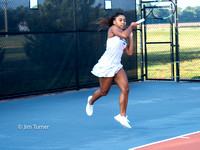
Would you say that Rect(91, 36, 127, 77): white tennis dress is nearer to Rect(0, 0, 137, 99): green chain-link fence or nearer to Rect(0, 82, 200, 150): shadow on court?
Rect(0, 82, 200, 150): shadow on court

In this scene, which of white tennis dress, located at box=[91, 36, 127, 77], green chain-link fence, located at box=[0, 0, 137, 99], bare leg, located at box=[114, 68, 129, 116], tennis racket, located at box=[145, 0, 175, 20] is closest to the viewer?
bare leg, located at box=[114, 68, 129, 116]

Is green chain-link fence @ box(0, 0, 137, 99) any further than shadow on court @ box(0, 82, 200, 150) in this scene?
Yes

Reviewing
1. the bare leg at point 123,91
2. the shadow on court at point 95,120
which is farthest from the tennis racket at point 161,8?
the bare leg at point 123,91

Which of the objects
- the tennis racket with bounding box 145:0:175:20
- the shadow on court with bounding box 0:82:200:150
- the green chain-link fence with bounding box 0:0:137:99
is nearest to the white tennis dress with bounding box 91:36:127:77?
the shadow on court with bounding box 0:82:200:150

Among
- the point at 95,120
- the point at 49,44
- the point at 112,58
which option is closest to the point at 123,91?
the point at 112,58

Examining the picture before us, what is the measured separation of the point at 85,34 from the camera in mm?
14656

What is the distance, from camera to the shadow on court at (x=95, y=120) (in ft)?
27.1

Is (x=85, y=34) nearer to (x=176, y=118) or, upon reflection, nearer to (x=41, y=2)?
(x=41, y=2)

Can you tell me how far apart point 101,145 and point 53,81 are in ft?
20.2

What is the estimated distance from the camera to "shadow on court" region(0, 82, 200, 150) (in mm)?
8250

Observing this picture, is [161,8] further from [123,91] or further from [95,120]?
[123,91]

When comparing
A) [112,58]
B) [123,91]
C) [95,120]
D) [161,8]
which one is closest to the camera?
[123,91]

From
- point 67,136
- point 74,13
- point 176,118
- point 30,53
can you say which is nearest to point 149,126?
point 176,118

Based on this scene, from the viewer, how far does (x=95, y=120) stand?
33.0 feet
